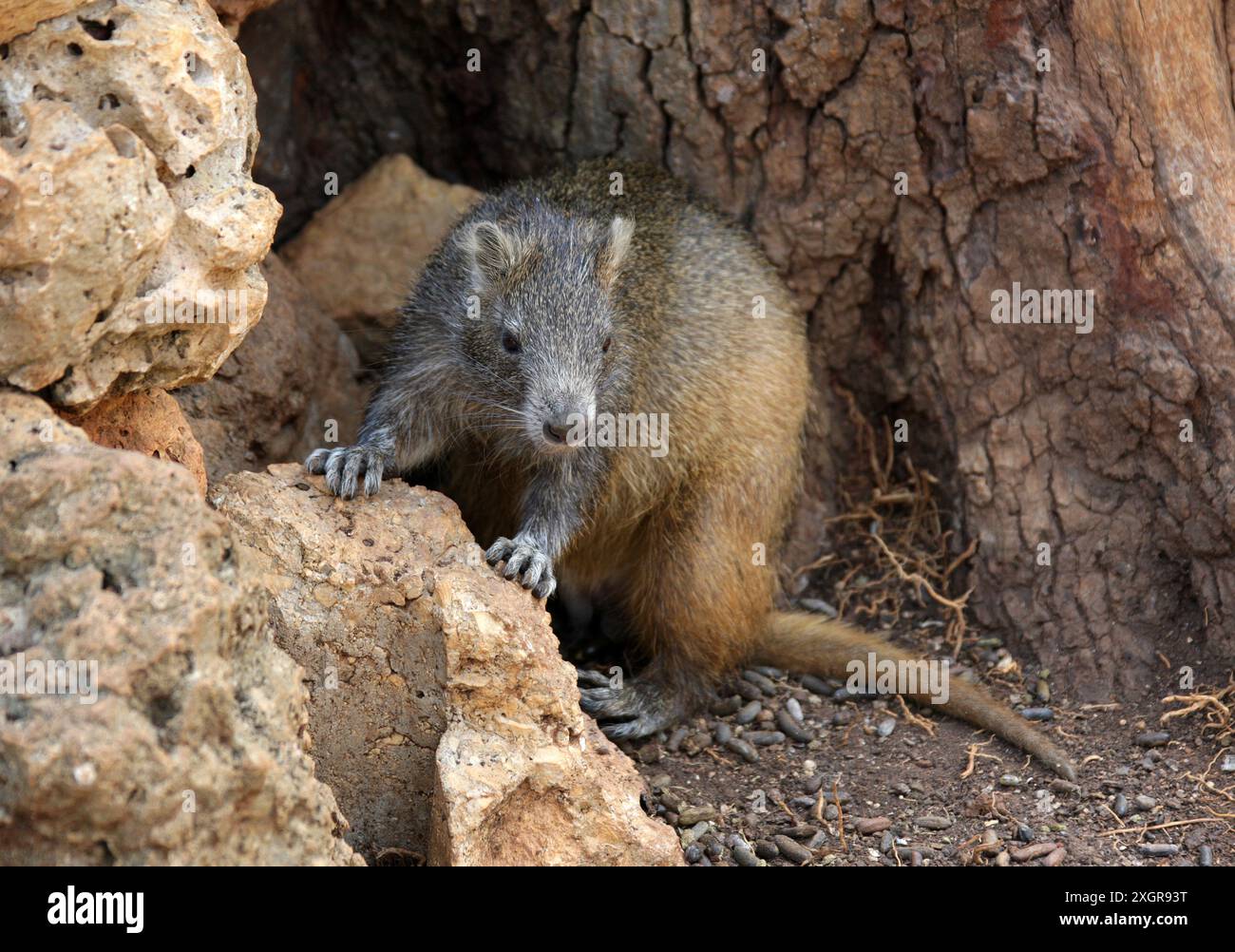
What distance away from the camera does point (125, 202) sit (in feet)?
13.0

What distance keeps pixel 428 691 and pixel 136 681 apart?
1.42 meters

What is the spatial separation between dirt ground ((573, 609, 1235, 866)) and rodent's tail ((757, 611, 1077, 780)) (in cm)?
8

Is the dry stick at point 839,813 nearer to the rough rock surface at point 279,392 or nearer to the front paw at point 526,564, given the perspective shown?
the front paw at point 526,564

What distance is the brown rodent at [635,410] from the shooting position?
5.80 metres

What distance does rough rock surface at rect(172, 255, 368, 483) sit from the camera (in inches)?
238

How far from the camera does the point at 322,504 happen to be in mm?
5055

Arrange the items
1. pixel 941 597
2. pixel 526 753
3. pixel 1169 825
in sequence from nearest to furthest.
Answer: pixel 526 753 < pixel 1169 825 < pixel 941 597

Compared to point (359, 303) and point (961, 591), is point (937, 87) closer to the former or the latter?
point (961, 591)

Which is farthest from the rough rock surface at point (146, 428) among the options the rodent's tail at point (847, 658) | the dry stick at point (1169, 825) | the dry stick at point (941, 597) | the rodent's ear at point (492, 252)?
the dry stick at point (1169, 825)

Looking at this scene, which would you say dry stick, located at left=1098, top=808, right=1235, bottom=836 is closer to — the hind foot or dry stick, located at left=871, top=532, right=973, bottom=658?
dry stick, located at left=871, top=532, right=973, bottom=658

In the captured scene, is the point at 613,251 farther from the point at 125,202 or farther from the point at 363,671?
the point at 125,202

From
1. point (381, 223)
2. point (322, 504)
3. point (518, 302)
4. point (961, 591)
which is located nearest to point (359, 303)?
point (381, 223)

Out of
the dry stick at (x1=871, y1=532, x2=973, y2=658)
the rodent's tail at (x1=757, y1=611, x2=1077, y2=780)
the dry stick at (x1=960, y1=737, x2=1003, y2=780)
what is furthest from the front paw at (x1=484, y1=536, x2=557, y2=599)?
the dry stick at (x1=871, y1=532, x2=973, y2=658)

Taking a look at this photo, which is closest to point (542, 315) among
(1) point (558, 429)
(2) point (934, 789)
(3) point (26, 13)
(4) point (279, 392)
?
(1) point (558, 429)
